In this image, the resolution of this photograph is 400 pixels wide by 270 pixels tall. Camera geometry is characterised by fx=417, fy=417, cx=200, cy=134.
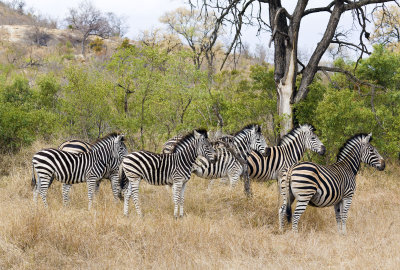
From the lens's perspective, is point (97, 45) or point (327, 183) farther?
point (97, 45)

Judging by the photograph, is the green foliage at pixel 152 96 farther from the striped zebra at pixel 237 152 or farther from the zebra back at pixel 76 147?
the striped zebra at pixel 237 152

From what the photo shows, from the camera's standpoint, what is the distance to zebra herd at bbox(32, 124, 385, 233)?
284 inches

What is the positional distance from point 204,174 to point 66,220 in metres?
3.37

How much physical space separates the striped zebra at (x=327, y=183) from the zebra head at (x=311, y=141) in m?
0.94

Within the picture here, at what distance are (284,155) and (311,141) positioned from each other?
646mm

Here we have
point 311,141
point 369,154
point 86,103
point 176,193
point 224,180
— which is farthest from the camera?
point 86,103

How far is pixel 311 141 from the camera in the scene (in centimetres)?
898

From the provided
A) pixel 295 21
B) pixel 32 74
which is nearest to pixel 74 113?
pixel 295 21

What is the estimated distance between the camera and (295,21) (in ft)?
40.5

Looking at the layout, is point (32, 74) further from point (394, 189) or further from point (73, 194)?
point (394, 189)

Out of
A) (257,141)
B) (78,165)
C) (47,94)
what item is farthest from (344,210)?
(47,94)

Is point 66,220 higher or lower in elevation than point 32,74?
lower

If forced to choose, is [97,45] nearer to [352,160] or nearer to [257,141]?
[257,141]

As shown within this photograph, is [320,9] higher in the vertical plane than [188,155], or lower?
higher
